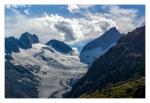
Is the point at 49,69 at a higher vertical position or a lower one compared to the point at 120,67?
higher

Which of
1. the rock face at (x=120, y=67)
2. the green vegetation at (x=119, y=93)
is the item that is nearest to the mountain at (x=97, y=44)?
the rock face at (x=120, y=67)

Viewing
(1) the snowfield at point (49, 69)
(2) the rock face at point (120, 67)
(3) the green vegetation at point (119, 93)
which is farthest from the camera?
(1) the snowfield at point (49, 69)

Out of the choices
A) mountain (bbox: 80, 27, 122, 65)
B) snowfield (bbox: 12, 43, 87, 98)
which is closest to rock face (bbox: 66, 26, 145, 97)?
mountain (bbox: 80, 27, 122, 65)

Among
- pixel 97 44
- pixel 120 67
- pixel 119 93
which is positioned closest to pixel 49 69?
pixel 120 67

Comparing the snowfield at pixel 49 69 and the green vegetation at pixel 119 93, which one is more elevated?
the snowfield at pixel 49 69

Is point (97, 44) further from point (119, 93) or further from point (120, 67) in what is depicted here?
point (120, 67)

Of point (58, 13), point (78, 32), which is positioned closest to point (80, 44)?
Result: point (78, 32)

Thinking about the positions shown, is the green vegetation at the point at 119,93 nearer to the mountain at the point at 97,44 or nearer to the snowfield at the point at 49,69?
the snowfield at the point at 49,69

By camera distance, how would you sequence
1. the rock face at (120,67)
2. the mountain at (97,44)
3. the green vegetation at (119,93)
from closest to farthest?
the green vegetation at (119,93) < the rock face at (120,67) < the mountain at (97,44)

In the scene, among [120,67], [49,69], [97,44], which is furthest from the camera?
[49,69]

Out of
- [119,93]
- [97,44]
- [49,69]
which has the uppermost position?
[49,69]
